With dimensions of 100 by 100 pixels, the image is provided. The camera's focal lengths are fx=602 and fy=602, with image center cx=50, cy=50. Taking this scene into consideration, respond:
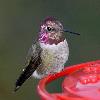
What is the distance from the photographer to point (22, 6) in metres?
8.26

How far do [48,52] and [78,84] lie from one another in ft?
4.56

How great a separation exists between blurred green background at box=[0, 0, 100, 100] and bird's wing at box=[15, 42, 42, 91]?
2137 mm

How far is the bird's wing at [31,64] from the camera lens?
17.0 feet

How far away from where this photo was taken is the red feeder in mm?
3875

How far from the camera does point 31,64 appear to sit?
5375 mm

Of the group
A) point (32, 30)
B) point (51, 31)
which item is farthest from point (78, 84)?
point (32, 30)

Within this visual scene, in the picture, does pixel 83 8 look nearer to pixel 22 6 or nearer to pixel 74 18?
pixel 74 18

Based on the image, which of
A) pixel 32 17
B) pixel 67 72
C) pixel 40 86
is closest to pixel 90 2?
pixel 32 17

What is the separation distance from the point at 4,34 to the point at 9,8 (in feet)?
1.52

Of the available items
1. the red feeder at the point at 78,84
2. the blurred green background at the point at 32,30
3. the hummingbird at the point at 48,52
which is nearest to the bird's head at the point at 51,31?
the hummingbird at the point at 48,52

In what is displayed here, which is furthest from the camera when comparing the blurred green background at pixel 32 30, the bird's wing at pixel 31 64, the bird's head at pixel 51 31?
the blurred green background at pixel 32 30

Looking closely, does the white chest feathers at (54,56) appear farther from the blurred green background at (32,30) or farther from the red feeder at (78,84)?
the blurred green background at (32,30)

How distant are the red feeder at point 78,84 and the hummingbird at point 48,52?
636 mm

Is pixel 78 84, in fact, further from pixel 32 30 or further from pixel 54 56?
pixel 32 30
